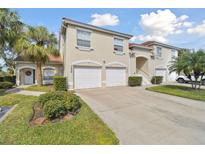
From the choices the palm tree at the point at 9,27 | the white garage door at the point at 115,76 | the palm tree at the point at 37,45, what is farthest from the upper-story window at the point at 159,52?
the palm tree at the point at 9,27

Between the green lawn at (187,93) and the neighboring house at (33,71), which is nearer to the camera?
the green lawn at (187,93)

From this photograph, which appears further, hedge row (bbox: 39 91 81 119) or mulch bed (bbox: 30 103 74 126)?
hedge row (bbox: 39 91 81 119)

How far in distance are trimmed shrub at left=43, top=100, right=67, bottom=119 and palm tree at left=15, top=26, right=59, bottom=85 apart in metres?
9.77

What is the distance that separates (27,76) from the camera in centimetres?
1819

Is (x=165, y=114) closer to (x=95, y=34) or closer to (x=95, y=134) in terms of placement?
(x=95, y=134)

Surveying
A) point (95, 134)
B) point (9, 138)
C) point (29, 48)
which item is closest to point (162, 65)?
point (29, 48)

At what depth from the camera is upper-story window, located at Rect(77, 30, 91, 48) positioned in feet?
44.4

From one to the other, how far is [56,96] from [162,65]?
20.2m

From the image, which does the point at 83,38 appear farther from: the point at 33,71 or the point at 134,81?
the point at 33,71

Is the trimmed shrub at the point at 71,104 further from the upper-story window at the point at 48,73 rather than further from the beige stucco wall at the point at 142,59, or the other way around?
the upper-story window at the point at 48,73

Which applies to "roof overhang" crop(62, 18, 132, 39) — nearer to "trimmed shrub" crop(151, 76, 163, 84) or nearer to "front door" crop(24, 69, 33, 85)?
"trimmed shrub" crop(151, 76, 163, 84)

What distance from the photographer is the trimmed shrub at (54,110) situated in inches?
215

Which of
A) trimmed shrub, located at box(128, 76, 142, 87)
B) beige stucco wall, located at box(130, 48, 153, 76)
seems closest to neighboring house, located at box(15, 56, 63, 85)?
trimmed shrub, located at box(128, 76, 142, 87)

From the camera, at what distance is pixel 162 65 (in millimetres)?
22281
